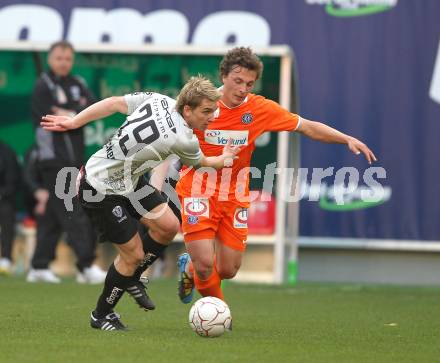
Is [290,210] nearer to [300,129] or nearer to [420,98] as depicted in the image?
[420,98]

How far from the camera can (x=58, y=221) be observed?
43.7 ft

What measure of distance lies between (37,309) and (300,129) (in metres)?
2.79

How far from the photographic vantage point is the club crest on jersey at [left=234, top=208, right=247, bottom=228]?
8.72m

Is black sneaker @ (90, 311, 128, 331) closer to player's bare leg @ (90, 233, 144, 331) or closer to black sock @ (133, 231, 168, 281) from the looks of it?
player's bare leg @ (90, 233, 144, 331)

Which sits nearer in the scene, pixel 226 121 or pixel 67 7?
pixel 226 121

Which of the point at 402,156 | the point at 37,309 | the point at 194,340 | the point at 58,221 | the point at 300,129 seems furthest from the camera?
the point at 402,156

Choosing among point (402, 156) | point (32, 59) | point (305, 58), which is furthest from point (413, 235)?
point (32, 59)

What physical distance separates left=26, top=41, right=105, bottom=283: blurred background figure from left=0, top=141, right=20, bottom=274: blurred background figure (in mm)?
641

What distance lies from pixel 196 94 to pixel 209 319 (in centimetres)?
153

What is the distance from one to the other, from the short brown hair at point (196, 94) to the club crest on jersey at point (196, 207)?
1094mm

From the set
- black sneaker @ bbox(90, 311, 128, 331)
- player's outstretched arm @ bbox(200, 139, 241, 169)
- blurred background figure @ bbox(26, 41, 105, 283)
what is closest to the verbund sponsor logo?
player's outstretched arm @ bbox(200, 139, 241, 169)

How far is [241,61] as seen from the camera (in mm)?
8422

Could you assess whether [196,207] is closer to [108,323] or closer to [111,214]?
[111,214]

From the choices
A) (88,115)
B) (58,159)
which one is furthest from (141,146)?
(58,159)
